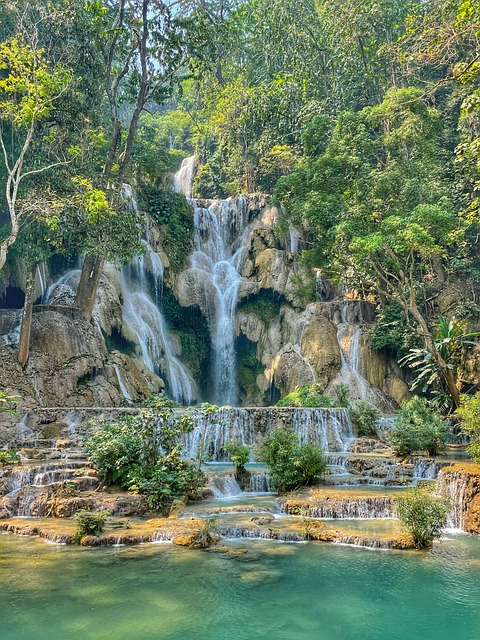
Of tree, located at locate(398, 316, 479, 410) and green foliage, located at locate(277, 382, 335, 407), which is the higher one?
tree, located at locate(398, 316, 479, 410)

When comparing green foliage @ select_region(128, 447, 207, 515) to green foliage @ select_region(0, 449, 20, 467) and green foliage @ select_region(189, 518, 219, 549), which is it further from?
green foliage @ select_region(0, 449, 20, 467)

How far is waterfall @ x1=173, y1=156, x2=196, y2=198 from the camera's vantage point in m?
38.4

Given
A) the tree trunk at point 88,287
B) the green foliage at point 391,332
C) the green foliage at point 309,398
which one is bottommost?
the green foliage at point 309,398

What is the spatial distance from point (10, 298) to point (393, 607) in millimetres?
21323

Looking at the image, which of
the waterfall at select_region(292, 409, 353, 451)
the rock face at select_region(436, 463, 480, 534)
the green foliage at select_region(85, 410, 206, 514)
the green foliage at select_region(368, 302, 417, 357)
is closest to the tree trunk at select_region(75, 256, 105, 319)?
the waterfall at select_region(292, 409, 353, 451)

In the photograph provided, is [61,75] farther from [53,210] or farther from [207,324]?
[207,324]

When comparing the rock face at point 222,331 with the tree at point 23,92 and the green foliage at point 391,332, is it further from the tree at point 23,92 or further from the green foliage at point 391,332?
the tree at point 23,92

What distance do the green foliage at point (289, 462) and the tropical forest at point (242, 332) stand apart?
56 mm

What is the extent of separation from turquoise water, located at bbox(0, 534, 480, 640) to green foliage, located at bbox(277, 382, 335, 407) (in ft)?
35.3

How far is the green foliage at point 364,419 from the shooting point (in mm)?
18469

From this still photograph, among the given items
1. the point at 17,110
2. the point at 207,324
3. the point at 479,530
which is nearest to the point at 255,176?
the point at 207,324

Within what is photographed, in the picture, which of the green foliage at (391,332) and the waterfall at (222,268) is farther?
the waterfall at (222,268)

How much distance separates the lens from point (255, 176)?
1281 inches

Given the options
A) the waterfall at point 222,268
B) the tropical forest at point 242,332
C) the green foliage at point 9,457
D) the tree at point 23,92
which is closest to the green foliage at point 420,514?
the tropical forest at point 242,332
